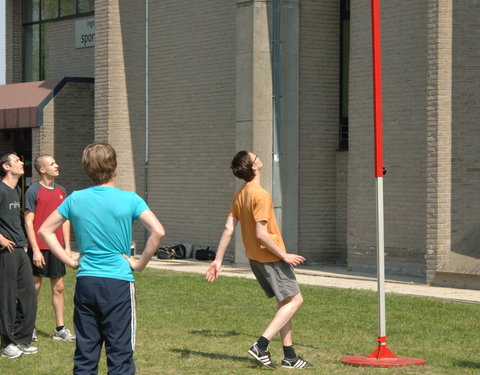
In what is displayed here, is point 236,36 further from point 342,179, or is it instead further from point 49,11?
point 49,11

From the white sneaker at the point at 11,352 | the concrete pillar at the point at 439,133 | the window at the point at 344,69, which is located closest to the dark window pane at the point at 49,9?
the window at the point at 344,69

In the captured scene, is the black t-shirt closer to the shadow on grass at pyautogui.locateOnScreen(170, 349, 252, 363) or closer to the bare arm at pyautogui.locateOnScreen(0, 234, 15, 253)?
the bare arm at pyautogui.locateOnScreen(0, 234, 15, 253)

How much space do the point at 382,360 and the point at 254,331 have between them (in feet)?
8.79

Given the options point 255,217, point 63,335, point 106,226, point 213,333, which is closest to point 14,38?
point 63,335

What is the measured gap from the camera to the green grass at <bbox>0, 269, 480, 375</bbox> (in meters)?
10.8

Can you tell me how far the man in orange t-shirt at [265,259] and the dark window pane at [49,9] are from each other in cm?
2155

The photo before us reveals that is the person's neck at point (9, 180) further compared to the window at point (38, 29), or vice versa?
the window at point (38, 29)

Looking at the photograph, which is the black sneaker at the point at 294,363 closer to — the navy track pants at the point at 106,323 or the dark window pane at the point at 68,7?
the navy track pants at the point at 106,323

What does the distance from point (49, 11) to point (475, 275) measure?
58.7 feet

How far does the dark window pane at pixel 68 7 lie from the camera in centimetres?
3003

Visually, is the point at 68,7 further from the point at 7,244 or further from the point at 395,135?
the point at 7,244

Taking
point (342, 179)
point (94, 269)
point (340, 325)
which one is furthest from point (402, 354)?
point (342, 179)

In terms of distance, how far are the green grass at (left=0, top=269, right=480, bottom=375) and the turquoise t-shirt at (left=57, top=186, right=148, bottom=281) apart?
118 inches

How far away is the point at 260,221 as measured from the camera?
1035 centimetres
